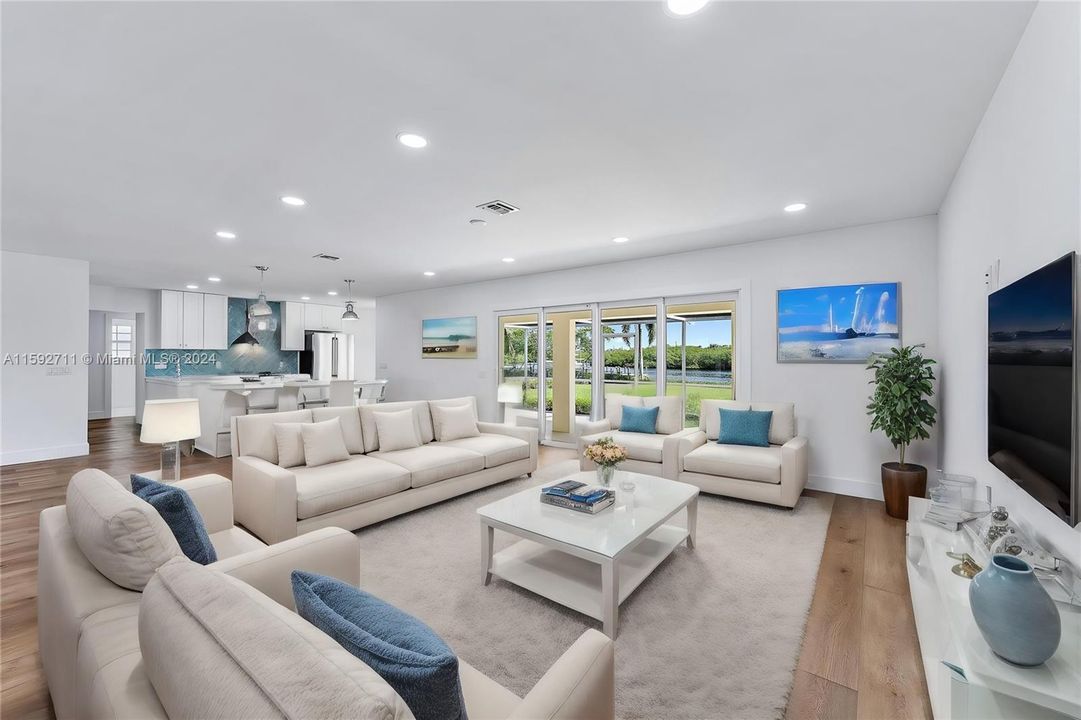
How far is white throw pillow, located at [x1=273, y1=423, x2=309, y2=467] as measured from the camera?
3479 mm

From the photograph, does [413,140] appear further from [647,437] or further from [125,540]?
[647,437]

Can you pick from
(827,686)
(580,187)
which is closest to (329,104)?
(580,187)

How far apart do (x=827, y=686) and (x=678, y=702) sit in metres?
0.63

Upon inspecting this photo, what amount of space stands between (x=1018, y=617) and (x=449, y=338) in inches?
285

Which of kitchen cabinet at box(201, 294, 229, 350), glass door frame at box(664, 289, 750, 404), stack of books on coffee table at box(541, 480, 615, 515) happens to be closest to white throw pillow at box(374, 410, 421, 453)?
stack of books on coffee table at box(541, 480, 615, 515)

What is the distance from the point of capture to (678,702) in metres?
1.76

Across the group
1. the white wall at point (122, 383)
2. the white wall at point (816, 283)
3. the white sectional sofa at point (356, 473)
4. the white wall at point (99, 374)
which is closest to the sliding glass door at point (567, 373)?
the white wall at point (816, 283)

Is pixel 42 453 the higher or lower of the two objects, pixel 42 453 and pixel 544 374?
the lower

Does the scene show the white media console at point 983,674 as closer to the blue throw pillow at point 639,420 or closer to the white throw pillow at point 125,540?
the white throw pillow at point 125,540

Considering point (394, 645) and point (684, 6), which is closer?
point (394, 645)

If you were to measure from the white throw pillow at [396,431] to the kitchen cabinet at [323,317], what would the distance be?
7.02 meters

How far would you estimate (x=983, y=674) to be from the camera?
4.10ft

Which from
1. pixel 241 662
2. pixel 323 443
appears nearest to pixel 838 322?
pixel 323 443

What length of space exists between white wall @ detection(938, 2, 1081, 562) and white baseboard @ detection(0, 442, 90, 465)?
343 inches
